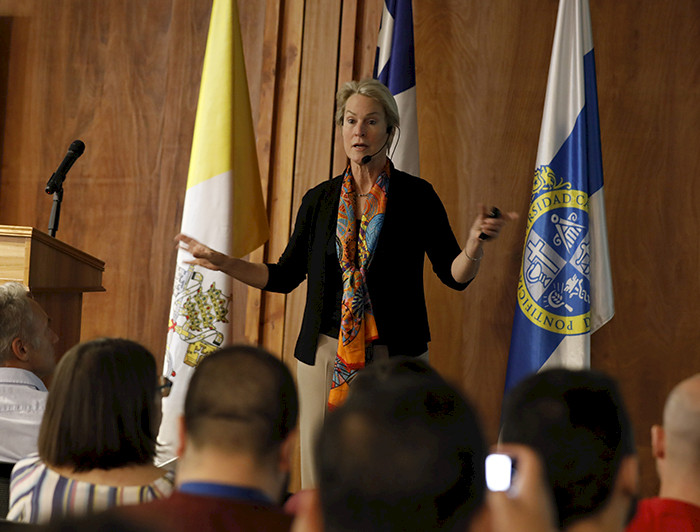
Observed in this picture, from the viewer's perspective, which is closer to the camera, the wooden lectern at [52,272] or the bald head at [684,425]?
the bald head at [684,425]

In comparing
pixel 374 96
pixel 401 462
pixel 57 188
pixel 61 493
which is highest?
pixel 374 96

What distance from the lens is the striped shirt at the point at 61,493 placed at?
51.3 inches

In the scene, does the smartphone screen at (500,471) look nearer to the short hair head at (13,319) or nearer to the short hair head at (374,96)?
the short hair head at (13,319)

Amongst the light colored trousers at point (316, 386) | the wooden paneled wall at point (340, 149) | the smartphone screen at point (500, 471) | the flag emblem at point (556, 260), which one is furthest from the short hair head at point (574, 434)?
the wooden paneled wall at point (340, 149)

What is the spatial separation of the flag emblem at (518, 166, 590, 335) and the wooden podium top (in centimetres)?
200

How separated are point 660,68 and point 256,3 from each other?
2164 mm

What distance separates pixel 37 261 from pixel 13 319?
487mm

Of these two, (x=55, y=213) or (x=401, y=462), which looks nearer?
(x=401, y=462)

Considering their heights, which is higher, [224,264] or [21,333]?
[224,264]

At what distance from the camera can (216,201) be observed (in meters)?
3.79

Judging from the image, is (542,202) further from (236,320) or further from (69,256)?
(69,256)

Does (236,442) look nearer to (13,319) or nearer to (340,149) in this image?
(13,319)

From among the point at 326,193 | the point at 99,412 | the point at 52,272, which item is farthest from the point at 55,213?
the point at 99,412

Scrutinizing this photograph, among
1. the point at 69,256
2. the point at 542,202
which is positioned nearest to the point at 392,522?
the point at 69,256
